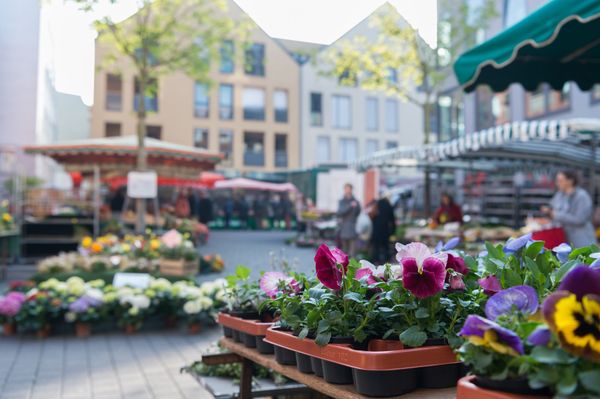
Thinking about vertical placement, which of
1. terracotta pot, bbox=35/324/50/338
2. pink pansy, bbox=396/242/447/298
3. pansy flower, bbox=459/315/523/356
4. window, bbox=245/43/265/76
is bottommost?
terracotta pot, bbox=35/324/50/338

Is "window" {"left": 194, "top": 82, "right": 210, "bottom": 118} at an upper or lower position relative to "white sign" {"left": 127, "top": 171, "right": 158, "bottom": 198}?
upper

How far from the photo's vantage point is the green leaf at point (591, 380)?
1016 mm

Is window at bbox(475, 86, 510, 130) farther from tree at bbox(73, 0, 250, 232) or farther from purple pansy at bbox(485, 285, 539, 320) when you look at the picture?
purple pansy at bbox(485, 285, 539, 320)

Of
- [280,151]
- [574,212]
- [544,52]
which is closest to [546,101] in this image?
[574,212]

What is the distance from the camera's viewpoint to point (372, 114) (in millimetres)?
40312

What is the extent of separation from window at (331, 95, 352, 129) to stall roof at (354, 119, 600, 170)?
25.4 meters

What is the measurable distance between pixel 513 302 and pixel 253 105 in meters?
37.0

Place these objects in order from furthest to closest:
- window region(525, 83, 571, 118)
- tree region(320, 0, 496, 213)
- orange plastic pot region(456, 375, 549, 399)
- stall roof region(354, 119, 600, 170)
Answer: tree region(320, 0, 496, 213) → window region(525, 83, 571, 118) → stall roof region(354, 119, 600, 170) → orange plastic pot region(456, 375, 549, 399)

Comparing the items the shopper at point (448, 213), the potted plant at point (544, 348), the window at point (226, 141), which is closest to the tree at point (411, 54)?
the shopper at point (448, 213)

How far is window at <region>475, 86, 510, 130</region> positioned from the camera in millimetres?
19297

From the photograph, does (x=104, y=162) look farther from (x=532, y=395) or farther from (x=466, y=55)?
(x=532, y=395)

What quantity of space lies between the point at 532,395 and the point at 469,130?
21513 mm

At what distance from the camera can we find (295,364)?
79.7 inches

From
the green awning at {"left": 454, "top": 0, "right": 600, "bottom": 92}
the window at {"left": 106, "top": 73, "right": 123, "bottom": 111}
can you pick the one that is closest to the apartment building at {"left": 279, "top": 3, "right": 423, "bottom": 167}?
the window at {"left": 106, "top": 73, "right": 123, "bottom": 111}
